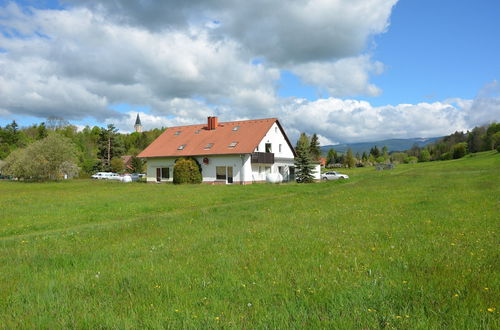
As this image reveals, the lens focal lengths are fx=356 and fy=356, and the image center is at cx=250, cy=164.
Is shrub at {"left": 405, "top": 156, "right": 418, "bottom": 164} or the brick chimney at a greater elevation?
the brick chimney

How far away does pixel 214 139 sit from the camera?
41.4m

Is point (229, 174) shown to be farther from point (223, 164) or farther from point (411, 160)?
point (411, 160)

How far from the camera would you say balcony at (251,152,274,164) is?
37500 mm

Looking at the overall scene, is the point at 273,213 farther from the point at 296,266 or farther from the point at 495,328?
the point at 495,328

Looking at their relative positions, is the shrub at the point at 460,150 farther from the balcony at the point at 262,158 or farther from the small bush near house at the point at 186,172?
the small bush near house at the point at 186,172

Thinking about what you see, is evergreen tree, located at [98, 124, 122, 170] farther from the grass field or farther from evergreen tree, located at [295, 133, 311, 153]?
the grass field

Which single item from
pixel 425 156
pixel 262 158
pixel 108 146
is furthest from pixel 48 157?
pixel 425 156

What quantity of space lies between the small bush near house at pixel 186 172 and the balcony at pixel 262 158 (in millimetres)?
6293

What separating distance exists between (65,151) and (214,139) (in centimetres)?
Result: 2417

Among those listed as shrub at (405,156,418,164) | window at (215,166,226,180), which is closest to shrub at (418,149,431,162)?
shrub at (405,156,418,164)

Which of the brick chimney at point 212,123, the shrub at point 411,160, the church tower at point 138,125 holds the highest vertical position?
the church tower at point 138,125

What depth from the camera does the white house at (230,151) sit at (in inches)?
1485

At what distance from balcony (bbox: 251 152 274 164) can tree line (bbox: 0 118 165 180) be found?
29783mm

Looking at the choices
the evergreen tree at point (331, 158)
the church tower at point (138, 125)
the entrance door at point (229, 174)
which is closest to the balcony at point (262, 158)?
the entrance door at point (229, 174)
